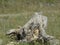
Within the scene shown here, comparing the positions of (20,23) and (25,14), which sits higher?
(25,14)

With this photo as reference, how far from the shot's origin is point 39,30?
587 inches

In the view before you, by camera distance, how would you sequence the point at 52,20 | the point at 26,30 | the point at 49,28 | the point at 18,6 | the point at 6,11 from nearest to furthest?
the point at 26,30 → the point at 49,28 → the point at 52,20 → the point at 6,11 → the point at 18,6

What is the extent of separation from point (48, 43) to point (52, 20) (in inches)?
369

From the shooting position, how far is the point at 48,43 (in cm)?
1428

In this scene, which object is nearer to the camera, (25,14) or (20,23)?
(20,23)

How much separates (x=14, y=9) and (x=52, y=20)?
680cm

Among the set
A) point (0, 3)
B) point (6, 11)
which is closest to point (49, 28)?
point (6, 11)

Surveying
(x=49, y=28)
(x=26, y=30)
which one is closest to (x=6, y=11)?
(x=49, y=28)

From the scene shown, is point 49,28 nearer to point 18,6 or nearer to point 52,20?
point 52,20

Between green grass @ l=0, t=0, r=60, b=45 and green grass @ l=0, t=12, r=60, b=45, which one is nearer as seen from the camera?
green grass @ l=0, t=12, r=60, b=45

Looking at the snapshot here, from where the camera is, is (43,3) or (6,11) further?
(43,3)

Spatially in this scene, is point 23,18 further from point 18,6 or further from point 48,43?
point 48,43

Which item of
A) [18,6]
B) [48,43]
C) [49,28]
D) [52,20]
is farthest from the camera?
[18,6]

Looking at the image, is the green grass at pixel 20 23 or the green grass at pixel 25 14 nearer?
the green grass at pixel 20 23
